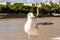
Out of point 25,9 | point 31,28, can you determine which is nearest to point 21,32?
point 31,28

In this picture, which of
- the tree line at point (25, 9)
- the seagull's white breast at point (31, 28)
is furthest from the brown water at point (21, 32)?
the tree line at point (25, 9)

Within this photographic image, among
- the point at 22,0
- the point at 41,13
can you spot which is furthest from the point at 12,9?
the point at 22,0

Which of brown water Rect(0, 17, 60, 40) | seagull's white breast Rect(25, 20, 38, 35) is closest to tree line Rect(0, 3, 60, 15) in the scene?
brown water Rect(0, 17, 60, 40)

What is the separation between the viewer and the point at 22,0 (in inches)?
902

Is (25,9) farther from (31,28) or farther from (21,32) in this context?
(31,28)

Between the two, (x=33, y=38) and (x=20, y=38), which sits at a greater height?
(x=33, y=38)

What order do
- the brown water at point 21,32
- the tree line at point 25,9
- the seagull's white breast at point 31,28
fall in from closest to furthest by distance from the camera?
the seagull's white breast at point 31,28
the brown water at point 21,32
the tree line at point 25,9

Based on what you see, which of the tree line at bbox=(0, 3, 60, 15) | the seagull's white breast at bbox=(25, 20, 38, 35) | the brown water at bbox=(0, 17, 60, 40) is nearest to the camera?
the seagull's white breast at bbox=(25, 20, 38, 35)

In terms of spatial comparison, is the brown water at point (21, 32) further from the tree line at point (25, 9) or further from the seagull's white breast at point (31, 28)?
the tree line at point (25, 9)

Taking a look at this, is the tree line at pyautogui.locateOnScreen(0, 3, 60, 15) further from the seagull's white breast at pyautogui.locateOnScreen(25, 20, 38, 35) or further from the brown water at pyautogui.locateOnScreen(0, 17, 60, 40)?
the seagull's white breast at pyautogui.locateOnScreen(25, 20, 38, 35)

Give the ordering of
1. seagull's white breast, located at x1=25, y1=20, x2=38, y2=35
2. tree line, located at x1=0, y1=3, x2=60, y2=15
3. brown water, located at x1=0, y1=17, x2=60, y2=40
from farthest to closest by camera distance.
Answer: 1. tree line, located at x1=0, y1=3, x2=60, y2=15
2. brown water, located at x1=0, y1=17, x2=60, y2=40
3. seagull's white breast, located at x1=25, y1=20, x2=38, y2=35

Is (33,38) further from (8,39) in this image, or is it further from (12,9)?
(12,9)

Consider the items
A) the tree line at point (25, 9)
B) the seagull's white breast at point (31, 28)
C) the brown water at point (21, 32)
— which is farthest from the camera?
the tree line at point (25, 9)

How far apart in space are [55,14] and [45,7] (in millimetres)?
1407
